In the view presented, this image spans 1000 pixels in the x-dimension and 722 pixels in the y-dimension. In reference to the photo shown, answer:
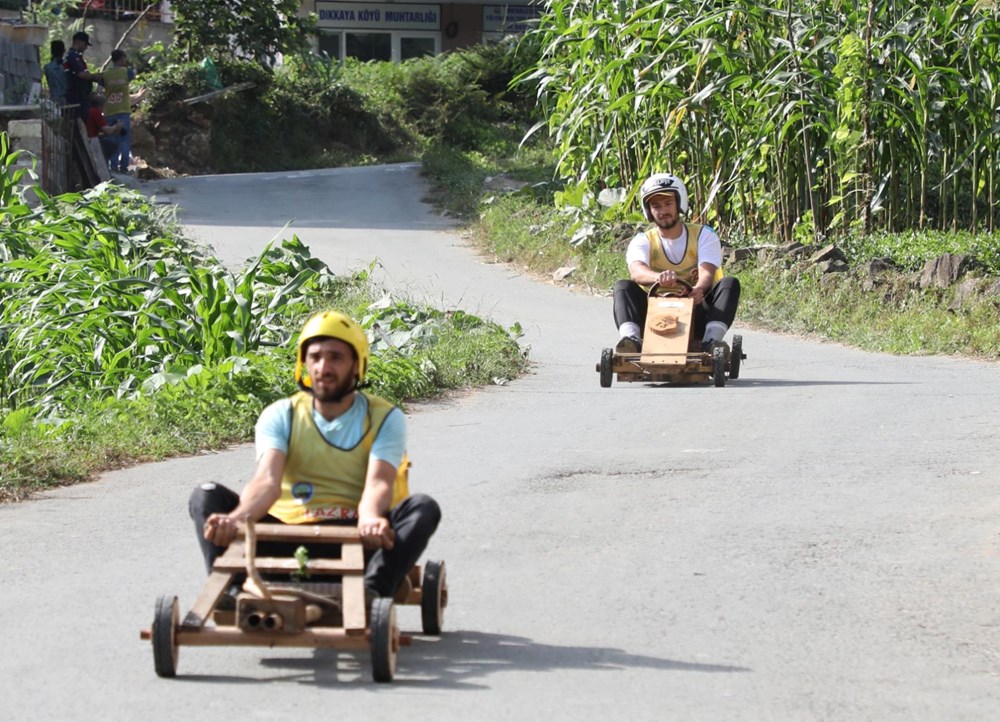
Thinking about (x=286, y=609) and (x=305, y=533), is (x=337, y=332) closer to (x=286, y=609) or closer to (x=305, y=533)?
(x=305, y=533)

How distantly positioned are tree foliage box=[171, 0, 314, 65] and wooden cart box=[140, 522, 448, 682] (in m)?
25.7

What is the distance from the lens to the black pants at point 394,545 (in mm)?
4836

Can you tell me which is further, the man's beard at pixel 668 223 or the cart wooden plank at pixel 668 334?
the man's beard at pixel 668 223

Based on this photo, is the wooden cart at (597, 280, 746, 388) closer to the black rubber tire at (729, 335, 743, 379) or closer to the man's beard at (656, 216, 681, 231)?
the black rubber tire at (729, 335, 743, 379)

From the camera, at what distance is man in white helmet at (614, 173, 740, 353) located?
10.8 metres

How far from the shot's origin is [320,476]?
510 centimetres

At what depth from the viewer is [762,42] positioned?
1574 cm

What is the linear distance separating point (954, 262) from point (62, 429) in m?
8.22

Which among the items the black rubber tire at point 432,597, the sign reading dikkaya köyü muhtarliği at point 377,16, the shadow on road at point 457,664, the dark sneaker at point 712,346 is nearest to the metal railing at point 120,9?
the sign reading dikkaya köyü muhtarliği at point 377,16

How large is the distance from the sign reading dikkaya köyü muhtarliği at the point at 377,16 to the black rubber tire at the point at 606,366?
29.0 m

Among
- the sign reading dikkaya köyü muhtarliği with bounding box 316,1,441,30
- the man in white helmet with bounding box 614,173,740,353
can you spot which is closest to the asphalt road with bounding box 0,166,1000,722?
the man in white helmet with bounding box 614,173,740,353

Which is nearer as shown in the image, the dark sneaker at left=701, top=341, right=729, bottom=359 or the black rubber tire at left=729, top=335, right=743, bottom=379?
the dark sneaker at left=701, top=341, right=729, bottom=359

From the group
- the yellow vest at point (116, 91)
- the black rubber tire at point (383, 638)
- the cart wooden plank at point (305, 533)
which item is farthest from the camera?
the yellow vest at point (116, 91)

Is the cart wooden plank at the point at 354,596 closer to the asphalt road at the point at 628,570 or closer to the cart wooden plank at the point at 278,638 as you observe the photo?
the cart wooden plank at the point at 278,638
